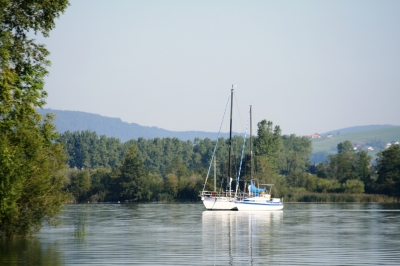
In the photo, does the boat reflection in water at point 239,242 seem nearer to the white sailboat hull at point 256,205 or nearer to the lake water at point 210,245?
the lake water at point 210,245

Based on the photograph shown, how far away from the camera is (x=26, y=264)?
31.8 meters

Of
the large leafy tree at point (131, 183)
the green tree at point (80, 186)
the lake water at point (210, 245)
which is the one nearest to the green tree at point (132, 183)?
the large leafy tree at point (131, 183)

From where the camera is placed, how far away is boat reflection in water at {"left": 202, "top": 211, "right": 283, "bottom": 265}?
34.5m

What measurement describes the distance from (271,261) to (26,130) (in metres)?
14.8

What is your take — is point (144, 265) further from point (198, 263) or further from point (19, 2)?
point (19, 2)

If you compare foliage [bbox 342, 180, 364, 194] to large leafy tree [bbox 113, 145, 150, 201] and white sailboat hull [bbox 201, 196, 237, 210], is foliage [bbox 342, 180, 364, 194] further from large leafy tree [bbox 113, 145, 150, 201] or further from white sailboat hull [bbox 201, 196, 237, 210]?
white sailboat hull [bbox 201, 196, 237, 210]

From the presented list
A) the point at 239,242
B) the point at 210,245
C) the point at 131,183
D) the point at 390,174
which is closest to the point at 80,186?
the point at 131,183

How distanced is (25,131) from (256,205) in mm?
55734

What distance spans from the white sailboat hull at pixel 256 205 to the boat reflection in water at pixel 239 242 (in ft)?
83.9

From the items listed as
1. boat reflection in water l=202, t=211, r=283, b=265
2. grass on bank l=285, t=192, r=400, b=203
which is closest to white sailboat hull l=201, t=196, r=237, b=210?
boat reflection in water l=202, t=211, r=283, b=265

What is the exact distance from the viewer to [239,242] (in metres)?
43.8

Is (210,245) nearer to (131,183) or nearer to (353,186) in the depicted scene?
(353,186)

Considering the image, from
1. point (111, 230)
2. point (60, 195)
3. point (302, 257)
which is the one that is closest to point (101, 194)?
point (111, 230)

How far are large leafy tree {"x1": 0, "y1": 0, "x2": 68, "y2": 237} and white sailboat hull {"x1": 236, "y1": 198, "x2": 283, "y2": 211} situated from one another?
4913cm
